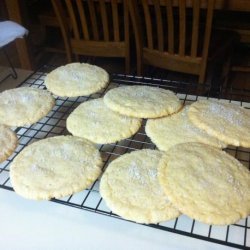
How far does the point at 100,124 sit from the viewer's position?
3.50 feet

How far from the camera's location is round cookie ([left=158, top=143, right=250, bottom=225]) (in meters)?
0.74

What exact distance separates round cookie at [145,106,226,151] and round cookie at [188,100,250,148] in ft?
0.07

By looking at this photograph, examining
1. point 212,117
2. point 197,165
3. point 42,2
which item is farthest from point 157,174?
point 42,2

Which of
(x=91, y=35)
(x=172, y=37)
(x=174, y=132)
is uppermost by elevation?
(x=174, y=132)

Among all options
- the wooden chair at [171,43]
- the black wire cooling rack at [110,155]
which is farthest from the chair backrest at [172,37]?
the black wire cooling rack at [110,155]

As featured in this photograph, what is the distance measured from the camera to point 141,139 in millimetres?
1108

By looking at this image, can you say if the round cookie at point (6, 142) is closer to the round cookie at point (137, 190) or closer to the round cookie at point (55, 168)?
the round cookie at point (55, 168)

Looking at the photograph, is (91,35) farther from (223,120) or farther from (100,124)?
(223,120)

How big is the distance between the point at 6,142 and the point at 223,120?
71 cm

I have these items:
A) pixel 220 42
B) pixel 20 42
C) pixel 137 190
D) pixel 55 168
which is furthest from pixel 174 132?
pixel 20 42

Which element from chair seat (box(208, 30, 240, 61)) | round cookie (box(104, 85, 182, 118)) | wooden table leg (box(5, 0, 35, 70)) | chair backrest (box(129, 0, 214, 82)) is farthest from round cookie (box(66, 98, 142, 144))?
wooden table leg (box(5, 0, 35, 70))

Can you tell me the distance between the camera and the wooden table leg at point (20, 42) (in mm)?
2279

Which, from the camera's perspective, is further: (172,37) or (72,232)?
(172,37)

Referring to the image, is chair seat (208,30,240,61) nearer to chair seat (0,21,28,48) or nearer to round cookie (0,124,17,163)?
chair seat (0,21,28,48)
